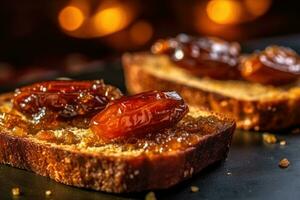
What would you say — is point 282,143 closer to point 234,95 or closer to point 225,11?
point 234,95

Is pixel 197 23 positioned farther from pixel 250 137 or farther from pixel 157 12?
pixel 250 137

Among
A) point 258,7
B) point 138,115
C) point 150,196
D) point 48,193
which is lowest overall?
point 258,7

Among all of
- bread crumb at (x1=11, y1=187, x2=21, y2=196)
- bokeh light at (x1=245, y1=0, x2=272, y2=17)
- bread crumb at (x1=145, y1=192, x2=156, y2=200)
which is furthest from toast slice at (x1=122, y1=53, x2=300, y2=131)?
bokeh light at (x1=245, y1=0, x2=272, y2=17)

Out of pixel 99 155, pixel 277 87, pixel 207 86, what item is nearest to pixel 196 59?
pixel 207 86

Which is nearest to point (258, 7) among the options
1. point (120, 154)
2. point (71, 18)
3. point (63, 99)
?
point (71, 18)

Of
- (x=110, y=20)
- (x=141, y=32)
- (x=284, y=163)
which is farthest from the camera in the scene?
(x=141, y=32)

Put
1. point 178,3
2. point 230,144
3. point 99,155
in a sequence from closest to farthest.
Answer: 1. point 99,155
2. point 230,144
3. point 178,3
